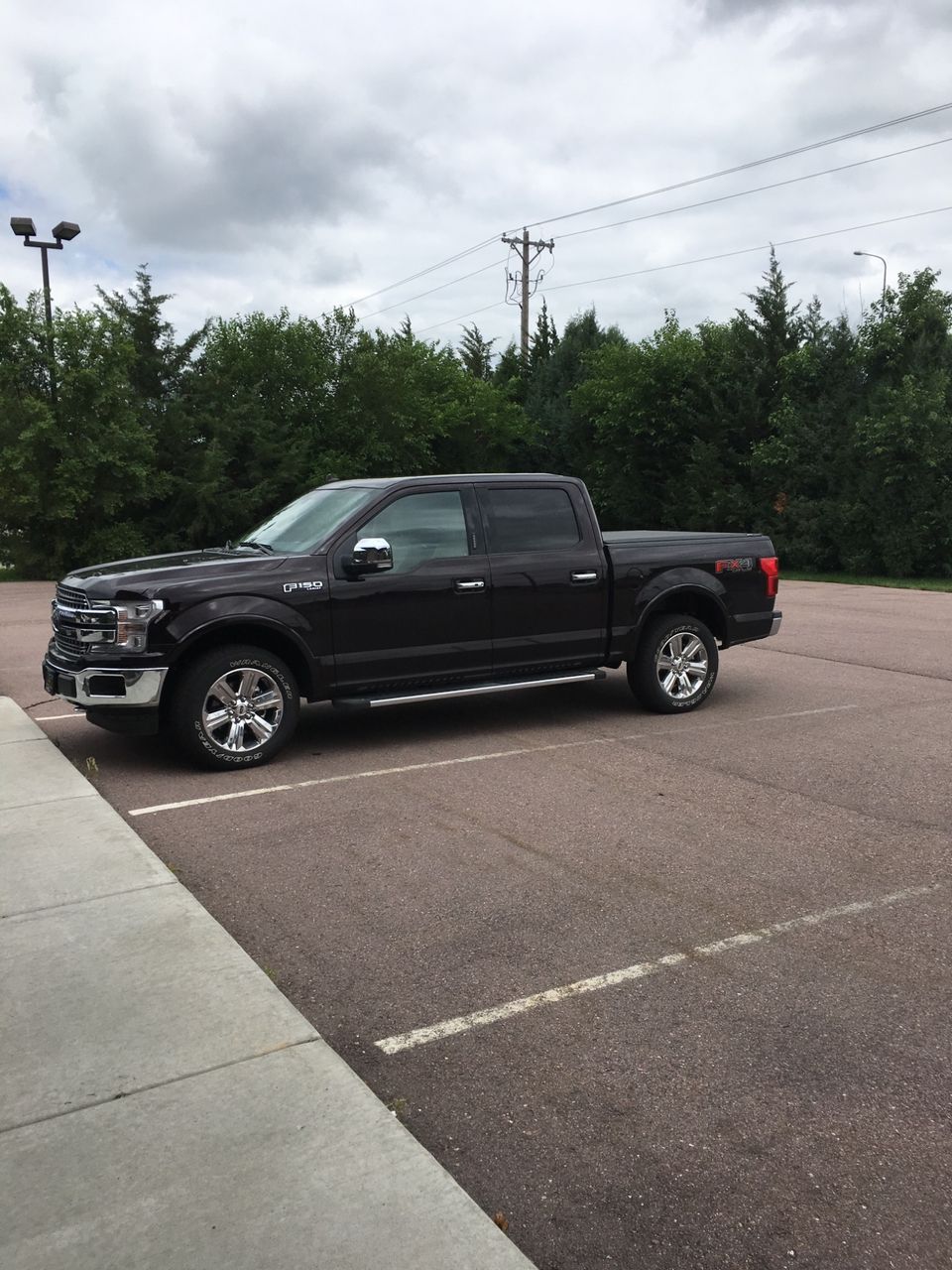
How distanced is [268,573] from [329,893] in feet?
9.66

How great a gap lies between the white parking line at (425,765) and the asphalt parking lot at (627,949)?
0.03 meters

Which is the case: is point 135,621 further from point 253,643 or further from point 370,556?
point 370,556

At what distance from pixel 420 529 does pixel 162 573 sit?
1.88m

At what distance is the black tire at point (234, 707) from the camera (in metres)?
7.08

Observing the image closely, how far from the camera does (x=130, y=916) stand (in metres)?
4.62

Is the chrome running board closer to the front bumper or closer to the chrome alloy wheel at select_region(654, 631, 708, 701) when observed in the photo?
the chrome alloy wheel at select_region(654, 631, 708, 701)

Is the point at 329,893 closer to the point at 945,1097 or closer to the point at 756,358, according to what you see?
the point at 945,1097

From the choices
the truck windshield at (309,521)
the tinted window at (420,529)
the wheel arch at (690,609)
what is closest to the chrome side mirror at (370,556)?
the tinted window at (420,529)

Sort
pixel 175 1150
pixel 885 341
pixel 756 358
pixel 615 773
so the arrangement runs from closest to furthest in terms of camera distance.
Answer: pixel 175 1150 → pixel 615 773 → pixel 885 341 → pixel 756 358

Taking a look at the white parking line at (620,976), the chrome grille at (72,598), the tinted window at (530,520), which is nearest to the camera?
the white parking line at (620,976)

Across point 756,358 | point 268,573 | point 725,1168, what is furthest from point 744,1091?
point 756,358

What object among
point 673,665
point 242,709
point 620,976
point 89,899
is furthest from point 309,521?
point 620,976

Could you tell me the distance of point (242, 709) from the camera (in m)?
7.27

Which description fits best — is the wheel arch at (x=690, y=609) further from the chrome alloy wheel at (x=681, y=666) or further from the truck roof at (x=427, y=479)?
the truck roof at (x=427, y=479)
